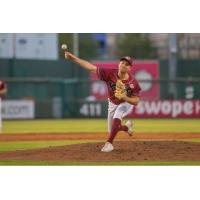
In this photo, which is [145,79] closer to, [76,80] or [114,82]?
[76,80]

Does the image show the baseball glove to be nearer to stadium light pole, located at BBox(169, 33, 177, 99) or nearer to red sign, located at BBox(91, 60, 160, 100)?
stadium light pole, located at BBox(169, 33, 177, 99)

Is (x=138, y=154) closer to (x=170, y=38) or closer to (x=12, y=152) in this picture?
(x=12, y=152)

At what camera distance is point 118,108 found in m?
9.94

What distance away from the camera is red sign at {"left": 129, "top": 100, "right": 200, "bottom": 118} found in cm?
1210

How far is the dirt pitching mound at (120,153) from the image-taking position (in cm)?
964

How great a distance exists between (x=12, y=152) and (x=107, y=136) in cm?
134

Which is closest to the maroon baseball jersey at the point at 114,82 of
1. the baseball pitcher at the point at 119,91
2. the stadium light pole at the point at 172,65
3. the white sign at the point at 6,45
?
the baseball pitcher at the point at 119,91

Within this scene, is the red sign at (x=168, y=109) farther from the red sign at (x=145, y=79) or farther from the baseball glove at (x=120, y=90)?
the baseball glove at (x=120, y=90)

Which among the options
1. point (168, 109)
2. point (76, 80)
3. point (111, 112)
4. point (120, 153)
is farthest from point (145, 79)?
point (120, 153)

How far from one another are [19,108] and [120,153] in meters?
9.44

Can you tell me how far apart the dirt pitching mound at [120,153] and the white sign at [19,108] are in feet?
25.4

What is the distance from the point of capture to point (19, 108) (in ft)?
62.3

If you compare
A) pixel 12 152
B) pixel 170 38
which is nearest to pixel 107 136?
pixel 12 152

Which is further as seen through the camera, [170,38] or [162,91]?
[162,91]
